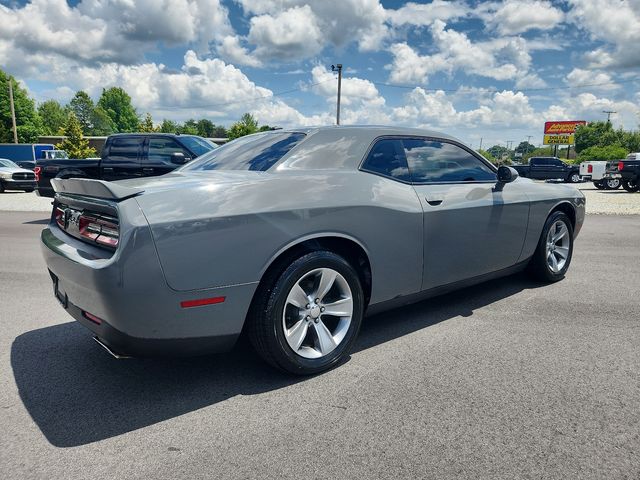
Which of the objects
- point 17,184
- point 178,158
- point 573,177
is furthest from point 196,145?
point 573,177

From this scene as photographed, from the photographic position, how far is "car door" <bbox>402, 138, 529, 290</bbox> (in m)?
3.53

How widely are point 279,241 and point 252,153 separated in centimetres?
102

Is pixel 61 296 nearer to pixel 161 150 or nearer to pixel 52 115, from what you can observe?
pixel 161 150

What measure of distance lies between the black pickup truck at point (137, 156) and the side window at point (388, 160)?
6.38 meters

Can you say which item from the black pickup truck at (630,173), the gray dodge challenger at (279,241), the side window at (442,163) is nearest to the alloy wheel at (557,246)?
the gray dodge challenger at (279,241)

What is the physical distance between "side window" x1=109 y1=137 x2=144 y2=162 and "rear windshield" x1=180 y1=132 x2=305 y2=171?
6.30 meters

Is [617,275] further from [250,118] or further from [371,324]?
[250,118]

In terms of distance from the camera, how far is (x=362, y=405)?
259 centimetres

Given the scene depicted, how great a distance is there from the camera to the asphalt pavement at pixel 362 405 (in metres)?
2.10

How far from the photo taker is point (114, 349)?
8.16 ft

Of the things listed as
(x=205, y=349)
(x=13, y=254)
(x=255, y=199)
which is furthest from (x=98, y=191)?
(x=13, y=254)

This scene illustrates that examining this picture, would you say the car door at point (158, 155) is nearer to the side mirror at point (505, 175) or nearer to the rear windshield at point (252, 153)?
the rear windshield at point (252, 153)

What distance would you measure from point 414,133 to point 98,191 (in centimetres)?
232

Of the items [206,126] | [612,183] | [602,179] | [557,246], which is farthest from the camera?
[206,126]
